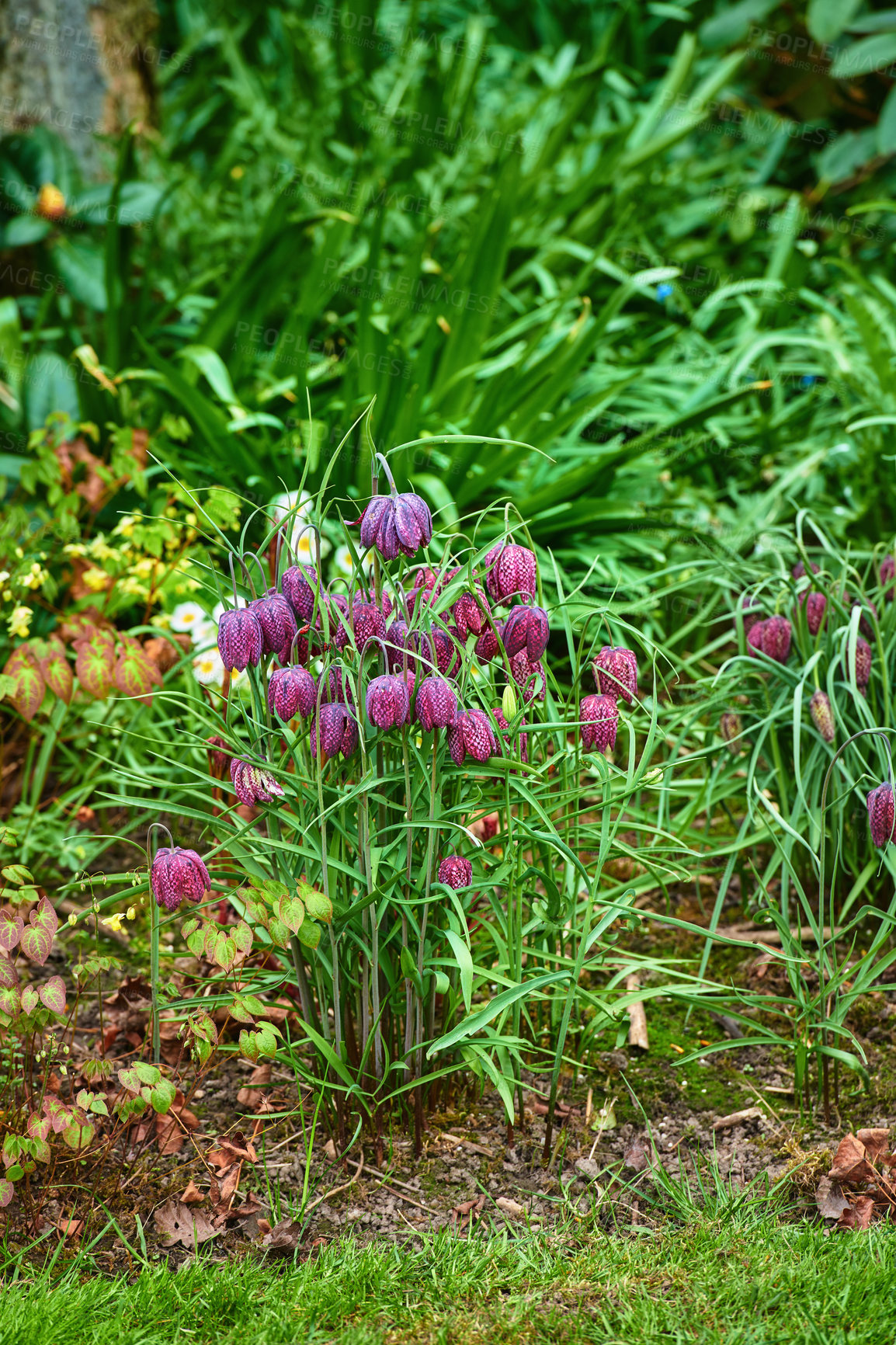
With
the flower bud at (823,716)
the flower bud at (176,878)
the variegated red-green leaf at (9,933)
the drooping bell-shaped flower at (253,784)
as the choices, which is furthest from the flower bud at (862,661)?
the variegated red-green leaf at (9,933)

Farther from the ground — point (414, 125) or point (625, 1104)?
point (414, 125)

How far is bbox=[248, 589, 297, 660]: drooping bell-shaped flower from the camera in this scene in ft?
5.38

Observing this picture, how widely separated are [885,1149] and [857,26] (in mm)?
3750

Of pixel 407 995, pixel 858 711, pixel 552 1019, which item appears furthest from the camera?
pixel 858 711

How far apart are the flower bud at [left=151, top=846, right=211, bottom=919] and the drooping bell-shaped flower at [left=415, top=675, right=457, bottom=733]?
16.1 inches

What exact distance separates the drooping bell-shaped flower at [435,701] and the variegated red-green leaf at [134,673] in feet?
3.22

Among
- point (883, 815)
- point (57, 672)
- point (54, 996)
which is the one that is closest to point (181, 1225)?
point (54, 996)

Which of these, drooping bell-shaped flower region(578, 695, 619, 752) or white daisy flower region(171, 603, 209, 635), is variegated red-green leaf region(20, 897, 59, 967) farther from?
white daisy flower region(171, 603, 209, 635)

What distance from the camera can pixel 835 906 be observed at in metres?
2.38

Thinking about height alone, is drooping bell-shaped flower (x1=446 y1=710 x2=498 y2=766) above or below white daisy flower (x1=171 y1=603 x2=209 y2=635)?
above

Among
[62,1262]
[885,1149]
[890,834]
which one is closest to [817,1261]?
[885,1149]

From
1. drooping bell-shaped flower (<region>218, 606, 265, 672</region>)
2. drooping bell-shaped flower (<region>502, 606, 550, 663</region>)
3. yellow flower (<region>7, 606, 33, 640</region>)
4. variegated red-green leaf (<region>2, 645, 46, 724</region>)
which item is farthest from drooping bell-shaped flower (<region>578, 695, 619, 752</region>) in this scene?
yellow flower (<region>7, 606, 33, 640</region>)

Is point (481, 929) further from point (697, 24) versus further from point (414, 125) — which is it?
point (697, 24)

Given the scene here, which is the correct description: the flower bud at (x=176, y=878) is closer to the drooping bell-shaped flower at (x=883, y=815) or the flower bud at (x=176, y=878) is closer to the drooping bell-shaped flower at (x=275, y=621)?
the drooping bell-shaped flower at (x=275, y=621)
